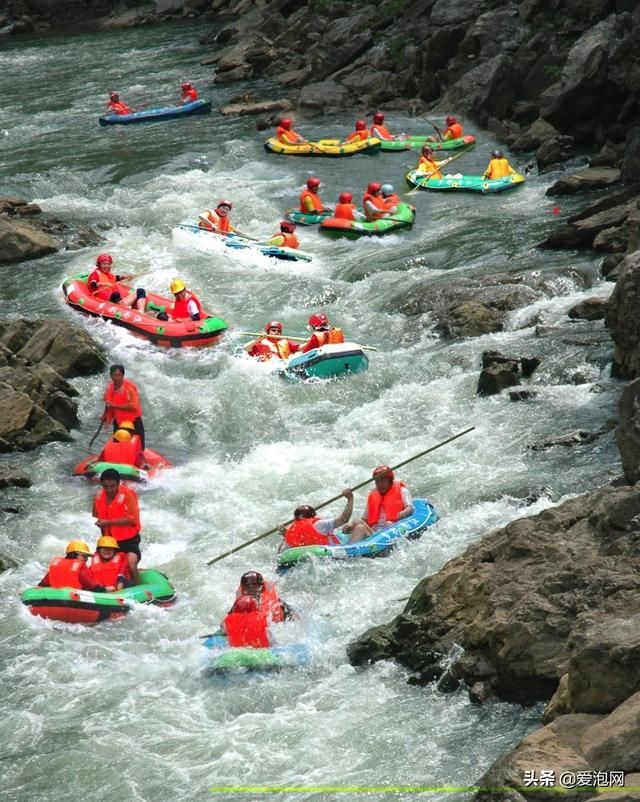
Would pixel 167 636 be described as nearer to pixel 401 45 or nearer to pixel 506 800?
pixel 506 800

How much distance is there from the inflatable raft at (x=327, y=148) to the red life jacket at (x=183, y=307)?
9916 millimetres

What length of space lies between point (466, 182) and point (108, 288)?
824cm

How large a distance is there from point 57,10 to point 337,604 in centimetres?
4111

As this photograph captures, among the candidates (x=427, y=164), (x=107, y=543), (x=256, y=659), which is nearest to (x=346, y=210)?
(x=427, y=164)

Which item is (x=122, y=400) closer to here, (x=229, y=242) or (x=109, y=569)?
(x=109, y=569)

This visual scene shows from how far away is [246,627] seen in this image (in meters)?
11.4

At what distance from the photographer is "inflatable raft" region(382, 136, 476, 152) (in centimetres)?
2833

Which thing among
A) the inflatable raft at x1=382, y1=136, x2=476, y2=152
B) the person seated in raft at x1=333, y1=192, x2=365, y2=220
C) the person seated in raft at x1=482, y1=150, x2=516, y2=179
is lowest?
the inflatable raft at x1=382, y1=136, x2=476, y2=152

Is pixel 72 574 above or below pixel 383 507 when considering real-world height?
above

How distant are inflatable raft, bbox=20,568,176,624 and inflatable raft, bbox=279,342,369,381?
5.82m

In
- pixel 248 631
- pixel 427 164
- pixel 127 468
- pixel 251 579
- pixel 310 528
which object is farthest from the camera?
pixel 427 164

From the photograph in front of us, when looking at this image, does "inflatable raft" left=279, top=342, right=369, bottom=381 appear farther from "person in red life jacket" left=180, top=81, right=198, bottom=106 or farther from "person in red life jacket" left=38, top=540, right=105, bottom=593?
"person in red life jacket" left=180, top=81, right=198, bottom=106

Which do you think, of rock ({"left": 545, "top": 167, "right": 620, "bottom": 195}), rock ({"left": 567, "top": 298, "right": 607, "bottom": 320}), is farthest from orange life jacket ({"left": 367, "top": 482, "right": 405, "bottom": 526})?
rock ({"left": 545, "top": 167, "right": 620, "bottom": 195})

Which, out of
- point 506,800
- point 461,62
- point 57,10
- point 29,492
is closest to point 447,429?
point 29,492
